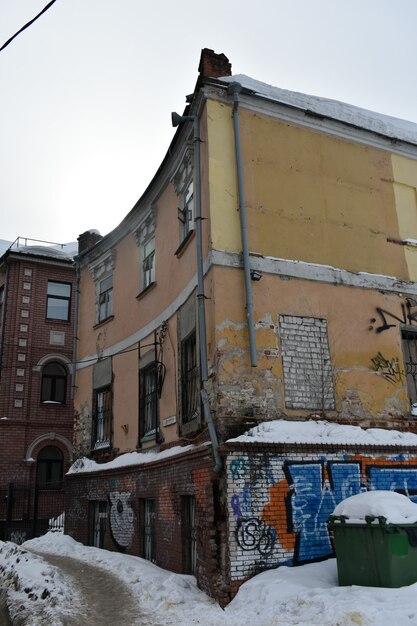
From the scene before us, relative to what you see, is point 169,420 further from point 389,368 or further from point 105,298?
point 105,298

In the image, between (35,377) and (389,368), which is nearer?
(389,368)

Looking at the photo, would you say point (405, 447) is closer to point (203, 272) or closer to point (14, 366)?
point (203, 272)

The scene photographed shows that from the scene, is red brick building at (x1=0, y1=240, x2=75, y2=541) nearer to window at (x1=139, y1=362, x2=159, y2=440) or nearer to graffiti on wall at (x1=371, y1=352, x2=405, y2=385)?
window at (x1=139, y1=362, x2=159, y2=440)

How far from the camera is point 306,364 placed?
31.2ft

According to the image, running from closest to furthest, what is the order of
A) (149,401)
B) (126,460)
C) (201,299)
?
(201,299) → (149,401) → (126,460)

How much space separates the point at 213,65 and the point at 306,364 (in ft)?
18.6

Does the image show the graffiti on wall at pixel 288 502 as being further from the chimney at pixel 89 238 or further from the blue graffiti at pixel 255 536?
the chimney at pixel 89 238

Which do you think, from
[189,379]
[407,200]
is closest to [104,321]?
[189,379]

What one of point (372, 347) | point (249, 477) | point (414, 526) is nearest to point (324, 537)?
point (249, 477)

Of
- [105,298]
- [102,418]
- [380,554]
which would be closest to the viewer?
[380,554]

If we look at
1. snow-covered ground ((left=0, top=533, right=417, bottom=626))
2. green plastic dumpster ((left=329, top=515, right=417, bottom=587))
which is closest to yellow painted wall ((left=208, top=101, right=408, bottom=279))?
green plastic dumpster ((left=329, top=515, right=417, bottom=587))

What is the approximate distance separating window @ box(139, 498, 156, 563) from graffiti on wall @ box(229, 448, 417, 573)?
3785 millimetres

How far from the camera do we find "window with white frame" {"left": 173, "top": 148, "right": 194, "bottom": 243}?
11.1 meters

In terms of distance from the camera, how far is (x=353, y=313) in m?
10.2
